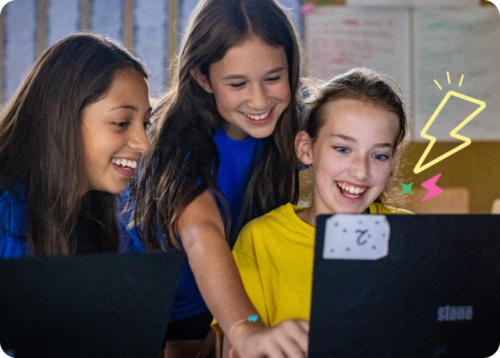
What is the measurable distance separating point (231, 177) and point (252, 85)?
25 cm

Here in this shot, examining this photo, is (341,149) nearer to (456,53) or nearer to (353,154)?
(353,154)

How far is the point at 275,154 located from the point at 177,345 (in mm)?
552

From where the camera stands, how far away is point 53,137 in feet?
3.19

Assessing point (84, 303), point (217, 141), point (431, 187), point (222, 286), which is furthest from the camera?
point (431, 187)

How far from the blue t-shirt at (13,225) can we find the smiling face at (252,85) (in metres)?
0.48

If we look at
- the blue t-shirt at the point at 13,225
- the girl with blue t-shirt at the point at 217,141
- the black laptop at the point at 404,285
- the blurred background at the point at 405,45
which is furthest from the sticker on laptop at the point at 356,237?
the blurred background at the point at 405,45

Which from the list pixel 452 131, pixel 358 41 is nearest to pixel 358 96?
pixel 358 41

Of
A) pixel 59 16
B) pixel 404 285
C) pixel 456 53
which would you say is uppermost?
pixel 59 16

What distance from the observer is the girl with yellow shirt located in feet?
3.47

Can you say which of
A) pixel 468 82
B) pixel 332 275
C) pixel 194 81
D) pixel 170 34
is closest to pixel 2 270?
pixel 332 275

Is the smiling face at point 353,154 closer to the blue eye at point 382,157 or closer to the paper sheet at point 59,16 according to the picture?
the blue eye at point 382,157

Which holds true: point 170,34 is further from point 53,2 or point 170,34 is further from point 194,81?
point 194,81

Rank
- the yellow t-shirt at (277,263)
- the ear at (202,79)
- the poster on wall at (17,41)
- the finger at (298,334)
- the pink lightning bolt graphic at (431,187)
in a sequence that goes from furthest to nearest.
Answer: the poster on wall at (17,41) → the pink lightning bolt graphic at (431,187) → the ear at (202,79) → the yellow t-shirt at (277,263) → the finger at (298,334)

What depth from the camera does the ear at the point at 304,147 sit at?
3.92 ft
